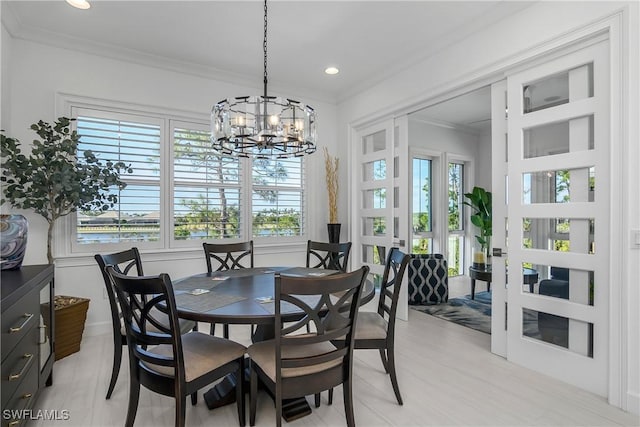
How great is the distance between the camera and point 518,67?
273 centimetres

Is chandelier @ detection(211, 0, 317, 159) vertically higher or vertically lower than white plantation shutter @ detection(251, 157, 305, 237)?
higher

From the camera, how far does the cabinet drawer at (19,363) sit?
1539 mm

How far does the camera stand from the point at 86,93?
341 cm

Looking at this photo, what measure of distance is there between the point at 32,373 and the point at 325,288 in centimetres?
180

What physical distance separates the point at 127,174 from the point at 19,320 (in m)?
2.19

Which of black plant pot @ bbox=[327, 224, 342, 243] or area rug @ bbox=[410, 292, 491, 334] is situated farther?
black plant pot @ bbox=[327, 224, 342, 243]

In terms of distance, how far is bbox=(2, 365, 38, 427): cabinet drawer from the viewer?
5.07 feet

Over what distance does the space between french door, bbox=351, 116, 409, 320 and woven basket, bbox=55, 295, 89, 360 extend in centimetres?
312

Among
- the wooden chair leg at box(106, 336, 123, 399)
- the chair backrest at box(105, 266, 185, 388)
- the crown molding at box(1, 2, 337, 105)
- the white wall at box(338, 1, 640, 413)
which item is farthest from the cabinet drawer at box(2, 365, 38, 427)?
the white wall at box(338, 1, 640, 413)

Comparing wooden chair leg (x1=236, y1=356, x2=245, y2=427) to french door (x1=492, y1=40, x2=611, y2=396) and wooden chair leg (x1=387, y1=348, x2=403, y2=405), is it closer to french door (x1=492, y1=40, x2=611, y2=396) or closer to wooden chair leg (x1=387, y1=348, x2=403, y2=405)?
wooden chair leg (x1=387, y1=348, x2=403, y2=405)

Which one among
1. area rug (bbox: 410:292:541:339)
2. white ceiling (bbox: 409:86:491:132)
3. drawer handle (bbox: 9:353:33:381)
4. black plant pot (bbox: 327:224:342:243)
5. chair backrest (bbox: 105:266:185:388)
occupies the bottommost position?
area rug (bbox: 410:292:541:339)

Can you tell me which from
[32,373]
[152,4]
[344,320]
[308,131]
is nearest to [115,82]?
Answer: [152,4]

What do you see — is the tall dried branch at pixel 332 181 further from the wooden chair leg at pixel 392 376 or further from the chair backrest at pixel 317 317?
the chair backrest at pixel 317 317

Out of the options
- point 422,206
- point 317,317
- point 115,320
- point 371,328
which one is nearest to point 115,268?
point 115,320
